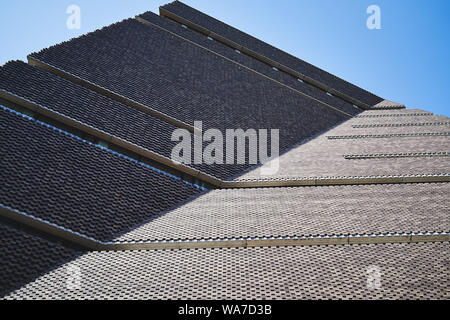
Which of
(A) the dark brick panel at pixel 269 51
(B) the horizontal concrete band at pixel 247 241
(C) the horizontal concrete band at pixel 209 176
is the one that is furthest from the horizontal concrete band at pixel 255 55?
Result: (B) the horizontal concrete band at pixel 247 241

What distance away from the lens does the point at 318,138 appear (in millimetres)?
16297

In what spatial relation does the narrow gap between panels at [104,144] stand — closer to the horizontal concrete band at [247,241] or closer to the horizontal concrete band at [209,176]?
the horizontal concrete band at [209,176]

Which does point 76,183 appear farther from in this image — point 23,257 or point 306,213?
point 306,213

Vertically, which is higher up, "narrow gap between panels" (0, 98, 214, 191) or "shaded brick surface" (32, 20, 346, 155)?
"shaded brick surface" (32, 20, 346, 155)

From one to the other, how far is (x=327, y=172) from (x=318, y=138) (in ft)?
14.3

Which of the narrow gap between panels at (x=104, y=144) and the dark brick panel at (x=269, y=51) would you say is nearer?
the narrow gap between panels at (x=104, y=144)

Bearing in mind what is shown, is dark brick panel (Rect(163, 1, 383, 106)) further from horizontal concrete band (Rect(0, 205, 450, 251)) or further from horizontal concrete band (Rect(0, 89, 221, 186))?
→ horizontal concrete band (Rect(0, 205, 450, 251))

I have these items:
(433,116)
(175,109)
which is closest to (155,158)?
(175,109)

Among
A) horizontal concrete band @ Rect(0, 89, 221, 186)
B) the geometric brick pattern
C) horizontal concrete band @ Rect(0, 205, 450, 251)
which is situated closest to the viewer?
horizontal concrete band @ Rect(0, 205, 450, 251)

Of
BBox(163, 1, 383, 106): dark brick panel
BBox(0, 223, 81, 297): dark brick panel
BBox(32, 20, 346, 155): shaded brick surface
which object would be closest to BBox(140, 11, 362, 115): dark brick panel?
BBox(32, 20, 346, 155): shaded brick surface

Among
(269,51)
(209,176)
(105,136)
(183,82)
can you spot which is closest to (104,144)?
(105,136)

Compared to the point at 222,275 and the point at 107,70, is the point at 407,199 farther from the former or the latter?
the point at 107,70

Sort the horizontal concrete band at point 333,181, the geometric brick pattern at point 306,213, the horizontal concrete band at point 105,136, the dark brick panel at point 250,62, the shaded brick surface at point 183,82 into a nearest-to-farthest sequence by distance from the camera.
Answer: the geometric brick pattern at point 306,213, the horizontal concrete band at point 333,181, the horizontal concrete band at point 105,136, the shaded brick surface at point 183,82, the dark brick panel at point 250,62

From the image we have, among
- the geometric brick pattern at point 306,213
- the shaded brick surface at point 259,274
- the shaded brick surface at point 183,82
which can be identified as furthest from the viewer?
the shaded brick surface at point 183,82
